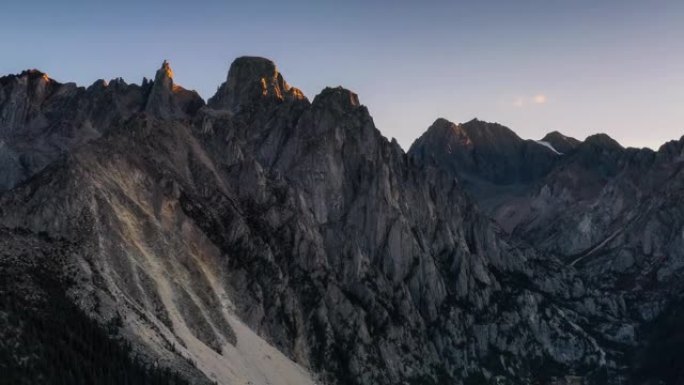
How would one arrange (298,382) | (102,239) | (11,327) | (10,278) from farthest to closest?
(298,382), (102,239), (10,278), (11,327)

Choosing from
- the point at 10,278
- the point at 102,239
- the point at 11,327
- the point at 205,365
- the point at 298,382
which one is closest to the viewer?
the point at 11,327

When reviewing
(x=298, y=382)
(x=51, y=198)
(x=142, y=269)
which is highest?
(x=51, y=198)

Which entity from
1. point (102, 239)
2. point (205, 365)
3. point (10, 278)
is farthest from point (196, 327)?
point (10, 278)

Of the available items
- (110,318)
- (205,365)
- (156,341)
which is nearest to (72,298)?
(110,318)

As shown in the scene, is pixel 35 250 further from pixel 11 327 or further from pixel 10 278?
pixel 11 327

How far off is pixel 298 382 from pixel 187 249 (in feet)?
133

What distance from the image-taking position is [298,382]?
188 meters

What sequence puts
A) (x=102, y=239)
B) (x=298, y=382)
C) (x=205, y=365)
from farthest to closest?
(x=298, y=382)
(x=102, y=239)
(x=205, y=365)

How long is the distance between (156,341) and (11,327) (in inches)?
1057

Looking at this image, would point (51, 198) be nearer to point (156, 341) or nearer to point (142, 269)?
point (142, 269)

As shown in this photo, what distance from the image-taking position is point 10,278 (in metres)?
146

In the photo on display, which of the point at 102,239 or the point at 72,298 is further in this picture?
the point at 102,239

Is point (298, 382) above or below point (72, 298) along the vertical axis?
below

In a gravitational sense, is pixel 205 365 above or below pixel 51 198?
below
